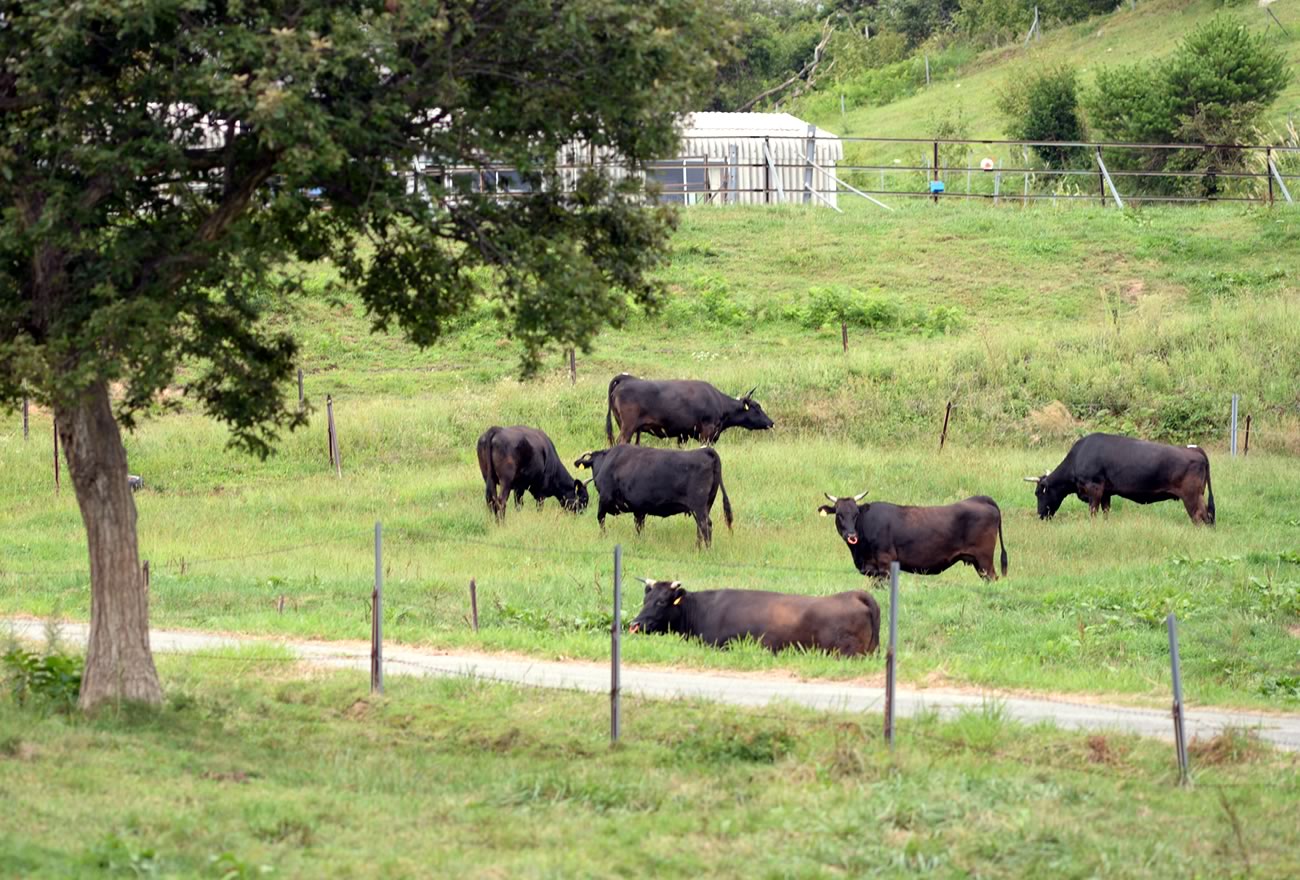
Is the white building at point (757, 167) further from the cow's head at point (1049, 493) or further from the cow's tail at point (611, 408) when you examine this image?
the cow's head at point (1049, 493)

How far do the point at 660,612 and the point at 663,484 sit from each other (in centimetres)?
597

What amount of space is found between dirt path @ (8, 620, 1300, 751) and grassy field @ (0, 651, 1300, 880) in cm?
67

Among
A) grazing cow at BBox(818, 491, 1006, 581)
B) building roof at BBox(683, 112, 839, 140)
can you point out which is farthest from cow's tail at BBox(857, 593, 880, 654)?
building roof at BBox(683, 112, 839, 140)

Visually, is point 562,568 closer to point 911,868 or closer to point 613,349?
point 911,868

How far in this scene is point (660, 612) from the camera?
17578 mm

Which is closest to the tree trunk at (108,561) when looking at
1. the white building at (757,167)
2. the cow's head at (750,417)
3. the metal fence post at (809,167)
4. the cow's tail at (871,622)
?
the cow's tail at (871,622)

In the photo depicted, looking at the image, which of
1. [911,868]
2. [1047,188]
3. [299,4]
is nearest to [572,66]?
[299,4]

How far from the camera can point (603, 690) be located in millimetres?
14500

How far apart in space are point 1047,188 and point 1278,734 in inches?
1607

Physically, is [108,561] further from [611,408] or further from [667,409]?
[667,409]

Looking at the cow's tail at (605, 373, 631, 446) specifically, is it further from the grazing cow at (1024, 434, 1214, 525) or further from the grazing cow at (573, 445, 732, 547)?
the grazing cow at (1024, 434, 1214, 525)

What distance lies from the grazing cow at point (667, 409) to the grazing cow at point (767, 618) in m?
10.8

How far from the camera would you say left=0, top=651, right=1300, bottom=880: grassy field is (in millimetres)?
9773

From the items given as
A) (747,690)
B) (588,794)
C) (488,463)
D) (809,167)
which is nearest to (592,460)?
(488,463)
